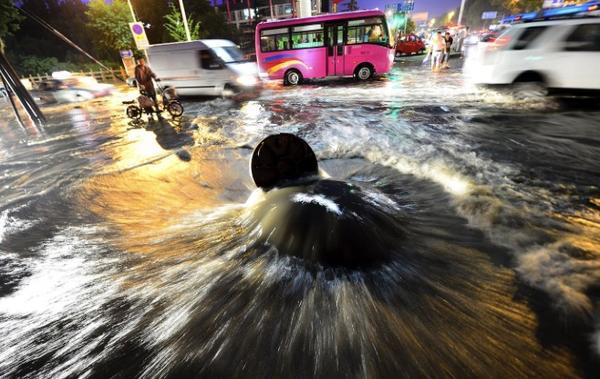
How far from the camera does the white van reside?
40.6ft

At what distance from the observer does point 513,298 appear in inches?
106

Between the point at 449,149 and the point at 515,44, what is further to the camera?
the point at 515,44

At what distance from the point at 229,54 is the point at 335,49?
508 centimetres

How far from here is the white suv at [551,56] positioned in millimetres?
7375

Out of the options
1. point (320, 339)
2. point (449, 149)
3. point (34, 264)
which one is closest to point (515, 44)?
point (449, 149)

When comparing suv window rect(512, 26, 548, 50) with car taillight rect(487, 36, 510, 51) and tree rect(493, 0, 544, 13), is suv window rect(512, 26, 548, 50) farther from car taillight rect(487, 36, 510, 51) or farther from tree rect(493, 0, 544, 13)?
tree rect(493, 0, 544, 13)

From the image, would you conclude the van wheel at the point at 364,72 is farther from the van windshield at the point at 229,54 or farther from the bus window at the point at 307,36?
the van windshield at the point at 229,54

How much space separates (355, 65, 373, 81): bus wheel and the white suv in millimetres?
6413

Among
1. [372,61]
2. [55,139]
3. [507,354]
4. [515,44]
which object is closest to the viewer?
[507,354]

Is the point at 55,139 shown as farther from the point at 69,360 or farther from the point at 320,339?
the point at 320,339

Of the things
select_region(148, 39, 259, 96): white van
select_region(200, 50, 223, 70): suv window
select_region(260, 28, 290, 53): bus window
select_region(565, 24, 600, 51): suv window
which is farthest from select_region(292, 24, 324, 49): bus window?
select_region(565, 24, 600, 51): suv window

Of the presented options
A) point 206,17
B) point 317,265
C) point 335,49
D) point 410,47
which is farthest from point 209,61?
point 206,17

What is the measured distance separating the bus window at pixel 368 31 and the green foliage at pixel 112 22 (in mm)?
26115

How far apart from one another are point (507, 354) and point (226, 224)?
10.9ft
